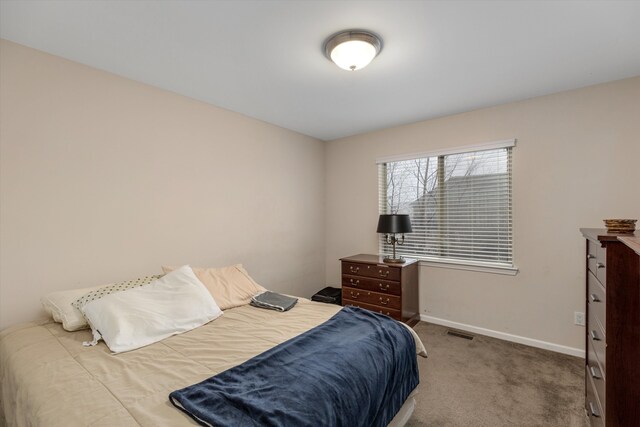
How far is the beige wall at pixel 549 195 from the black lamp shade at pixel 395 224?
66 centimetres

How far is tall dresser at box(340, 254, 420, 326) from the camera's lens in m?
3.19

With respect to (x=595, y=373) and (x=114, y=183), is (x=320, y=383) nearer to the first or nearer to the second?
(x=595, y=373)

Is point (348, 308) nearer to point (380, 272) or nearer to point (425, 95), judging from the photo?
point (380, 272)

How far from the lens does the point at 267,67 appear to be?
2.27 metres

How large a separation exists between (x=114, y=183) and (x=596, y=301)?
334cm

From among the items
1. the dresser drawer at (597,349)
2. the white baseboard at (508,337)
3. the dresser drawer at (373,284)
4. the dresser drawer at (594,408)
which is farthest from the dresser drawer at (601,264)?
the dresser drawer at (373,284)

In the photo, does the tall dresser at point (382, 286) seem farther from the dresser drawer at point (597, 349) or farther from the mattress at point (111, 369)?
the dresser drawer at point (597, 349)

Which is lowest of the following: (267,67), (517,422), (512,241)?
(517,422)

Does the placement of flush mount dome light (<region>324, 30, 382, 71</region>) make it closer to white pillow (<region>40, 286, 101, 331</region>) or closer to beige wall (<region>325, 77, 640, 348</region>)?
beige wall (<region>325, 77, 640, 348</region>)

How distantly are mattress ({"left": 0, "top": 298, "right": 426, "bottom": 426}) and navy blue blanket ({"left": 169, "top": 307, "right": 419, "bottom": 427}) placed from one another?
11 centimetres

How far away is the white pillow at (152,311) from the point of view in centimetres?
168

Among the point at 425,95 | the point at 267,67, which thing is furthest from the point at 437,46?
the point at 267,67

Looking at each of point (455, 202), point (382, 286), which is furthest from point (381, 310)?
point (455, 202)

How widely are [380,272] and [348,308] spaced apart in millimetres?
1200
